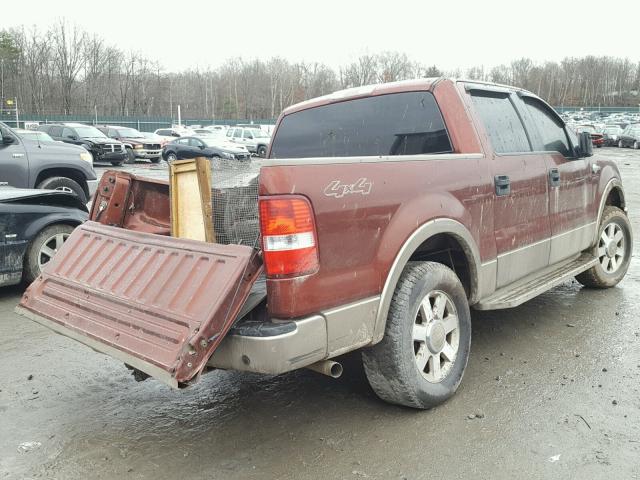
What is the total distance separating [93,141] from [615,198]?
24.3 meters

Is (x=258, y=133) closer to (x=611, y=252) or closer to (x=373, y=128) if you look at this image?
(x=611, y=252)

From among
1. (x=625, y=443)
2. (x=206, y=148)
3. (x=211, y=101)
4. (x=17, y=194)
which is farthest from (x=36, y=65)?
(x=625, y=443)

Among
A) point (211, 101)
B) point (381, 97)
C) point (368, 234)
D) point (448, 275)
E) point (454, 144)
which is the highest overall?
point (211, 101)

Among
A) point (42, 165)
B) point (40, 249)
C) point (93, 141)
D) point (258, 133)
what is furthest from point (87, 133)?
point (40, 249)

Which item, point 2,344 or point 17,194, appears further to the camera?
point 17,194

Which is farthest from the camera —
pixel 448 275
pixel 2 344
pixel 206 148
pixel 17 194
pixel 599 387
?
pixel 206 148

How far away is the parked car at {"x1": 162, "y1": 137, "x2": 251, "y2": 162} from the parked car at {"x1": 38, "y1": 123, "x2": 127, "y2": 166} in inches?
97.2

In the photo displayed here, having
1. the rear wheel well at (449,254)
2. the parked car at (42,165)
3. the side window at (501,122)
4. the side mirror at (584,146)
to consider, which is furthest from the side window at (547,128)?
the parked car at (42,165)

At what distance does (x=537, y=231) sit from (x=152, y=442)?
3.11m

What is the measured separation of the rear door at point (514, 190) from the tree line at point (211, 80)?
53485 mm

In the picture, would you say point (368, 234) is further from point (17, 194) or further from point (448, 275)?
point (17, 194)

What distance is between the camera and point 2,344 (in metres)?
4.82

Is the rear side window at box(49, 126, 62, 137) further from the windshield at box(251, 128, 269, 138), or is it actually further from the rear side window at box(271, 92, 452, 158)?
the rear side window at box(271, 92, 452, 158)

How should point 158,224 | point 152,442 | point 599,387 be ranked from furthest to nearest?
point 158,224 → point 599,387 → point 152,442
